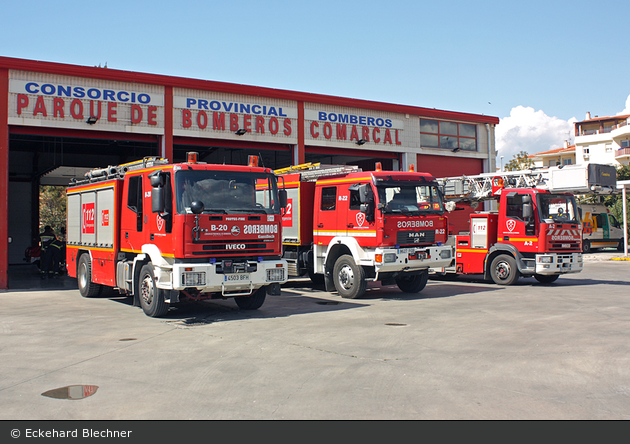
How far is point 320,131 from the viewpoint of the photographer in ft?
70.9

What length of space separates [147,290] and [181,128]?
9532 mm

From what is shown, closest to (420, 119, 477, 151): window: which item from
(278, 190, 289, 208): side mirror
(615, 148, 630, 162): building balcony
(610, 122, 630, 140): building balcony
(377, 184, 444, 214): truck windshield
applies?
(377, 184, 444, 214): truck windshield

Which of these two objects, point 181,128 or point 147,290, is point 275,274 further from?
point 181,128

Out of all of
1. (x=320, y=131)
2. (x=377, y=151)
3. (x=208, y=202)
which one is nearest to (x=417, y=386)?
(x=208, y=202)

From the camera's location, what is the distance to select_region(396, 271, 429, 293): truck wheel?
13789 millimetres

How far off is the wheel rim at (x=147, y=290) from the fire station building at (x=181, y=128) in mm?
7520

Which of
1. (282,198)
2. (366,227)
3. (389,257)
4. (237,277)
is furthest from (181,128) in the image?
(237,277)

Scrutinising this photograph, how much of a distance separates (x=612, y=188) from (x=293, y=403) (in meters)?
14.2

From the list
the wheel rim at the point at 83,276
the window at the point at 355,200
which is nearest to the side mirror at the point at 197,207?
the window at the point at 355,200

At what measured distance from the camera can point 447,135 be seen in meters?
25.4

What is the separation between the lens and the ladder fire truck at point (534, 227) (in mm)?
14938
